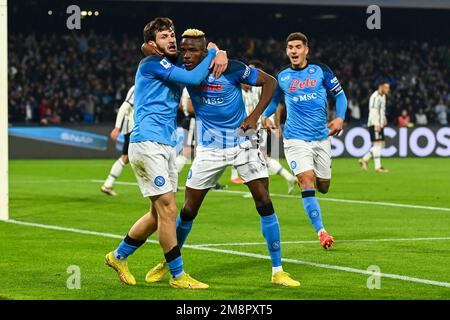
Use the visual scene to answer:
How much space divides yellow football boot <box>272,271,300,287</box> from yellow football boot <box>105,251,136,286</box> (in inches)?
50.9

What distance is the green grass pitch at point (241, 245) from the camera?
9234 mm

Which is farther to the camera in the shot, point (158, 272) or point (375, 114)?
point (375, 114)

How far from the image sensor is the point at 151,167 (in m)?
9.29

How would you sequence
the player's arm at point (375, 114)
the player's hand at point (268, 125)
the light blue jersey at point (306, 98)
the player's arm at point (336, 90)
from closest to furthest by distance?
the player's hand at point (268, 125) → the player's arm at point (336, 90) → the light blue jersey at point (306, 98) → the player's arm at point (375, 114)

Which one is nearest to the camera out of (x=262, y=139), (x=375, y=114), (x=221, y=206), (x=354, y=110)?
(x=221, y=206)

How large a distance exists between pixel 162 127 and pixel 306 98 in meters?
4.26

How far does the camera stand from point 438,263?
1091 centimetres

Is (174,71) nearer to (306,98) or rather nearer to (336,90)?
(336,90)

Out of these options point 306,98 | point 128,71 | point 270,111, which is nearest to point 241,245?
point 270,111

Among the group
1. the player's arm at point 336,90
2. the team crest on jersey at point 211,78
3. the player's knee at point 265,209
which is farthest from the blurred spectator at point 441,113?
the team crest on jersey at point 211,78

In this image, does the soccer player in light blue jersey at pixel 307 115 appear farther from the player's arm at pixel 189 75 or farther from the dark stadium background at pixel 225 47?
the dark stadium background at pixel 225 47

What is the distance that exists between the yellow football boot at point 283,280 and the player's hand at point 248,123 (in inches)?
53.2

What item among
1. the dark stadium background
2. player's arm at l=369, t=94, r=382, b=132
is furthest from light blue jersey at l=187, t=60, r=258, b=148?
the dark stadium background
